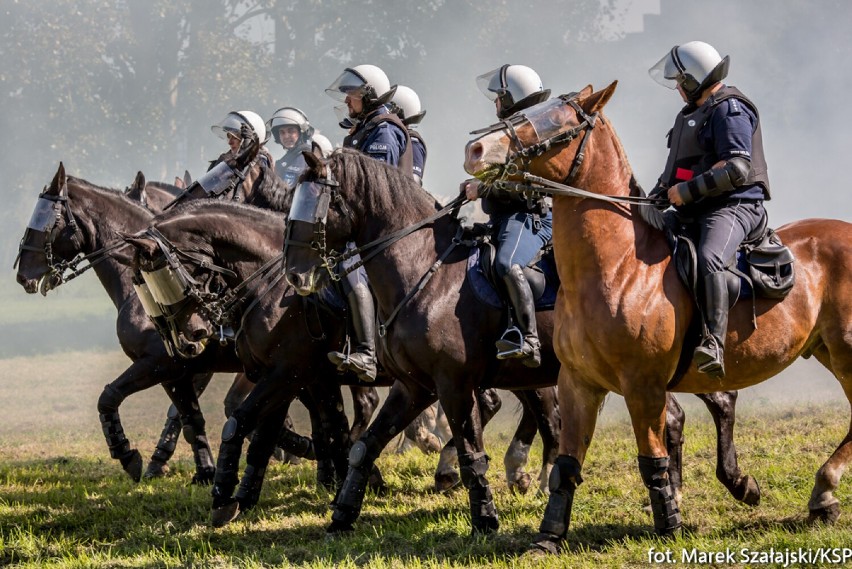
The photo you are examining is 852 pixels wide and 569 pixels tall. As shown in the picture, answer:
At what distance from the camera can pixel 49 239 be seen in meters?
9.83

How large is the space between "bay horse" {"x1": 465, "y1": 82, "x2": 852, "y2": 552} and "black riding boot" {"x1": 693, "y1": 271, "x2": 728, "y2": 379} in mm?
146

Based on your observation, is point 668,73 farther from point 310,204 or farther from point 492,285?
point 310,204

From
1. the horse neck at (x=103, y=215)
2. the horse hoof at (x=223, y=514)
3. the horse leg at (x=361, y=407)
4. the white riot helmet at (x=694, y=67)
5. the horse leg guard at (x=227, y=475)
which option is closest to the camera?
the white riot helmet at (x=694, y=67)

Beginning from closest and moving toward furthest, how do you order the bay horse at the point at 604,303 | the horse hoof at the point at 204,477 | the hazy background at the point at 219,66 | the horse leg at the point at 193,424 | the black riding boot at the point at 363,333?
the bay horse at the point at 604,303 → the black riding boot at the point at 363,333 → the horse leg at the point at 193,424 → the horse hoof at the point at 204,477 → the hazy background at the point at 219,66

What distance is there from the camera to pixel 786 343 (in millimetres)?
7027

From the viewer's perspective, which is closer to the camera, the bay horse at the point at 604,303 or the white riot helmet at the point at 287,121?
the bay horse at the point at 604,303

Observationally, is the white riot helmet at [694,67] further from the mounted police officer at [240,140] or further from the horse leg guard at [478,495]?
the mounted police officer at [240,140]

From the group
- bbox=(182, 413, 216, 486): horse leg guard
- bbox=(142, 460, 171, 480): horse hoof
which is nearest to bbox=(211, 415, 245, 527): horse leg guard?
bbox=(182, 413, 216, 486): horse leg guard

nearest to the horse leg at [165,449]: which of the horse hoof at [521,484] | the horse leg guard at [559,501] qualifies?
the horse hoof at [521,484]

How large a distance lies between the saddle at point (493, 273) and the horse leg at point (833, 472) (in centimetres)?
198

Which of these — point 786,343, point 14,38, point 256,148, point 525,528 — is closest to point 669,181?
point 786,343

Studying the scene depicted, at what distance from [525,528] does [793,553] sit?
1973 millimetres

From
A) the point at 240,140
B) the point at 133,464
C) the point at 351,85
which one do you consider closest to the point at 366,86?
the point at 351,85

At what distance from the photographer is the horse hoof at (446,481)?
30.0 feet
